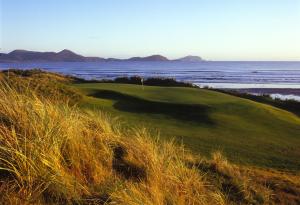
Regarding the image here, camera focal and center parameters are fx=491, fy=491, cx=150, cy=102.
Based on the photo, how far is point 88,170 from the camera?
609 centimetres

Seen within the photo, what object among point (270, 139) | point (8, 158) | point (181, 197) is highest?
point (8, 158)

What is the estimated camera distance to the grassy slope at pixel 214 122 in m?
12.6

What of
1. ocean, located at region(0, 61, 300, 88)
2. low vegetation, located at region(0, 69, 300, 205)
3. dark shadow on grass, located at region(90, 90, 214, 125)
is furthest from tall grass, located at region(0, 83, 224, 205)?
ocean, located at region(0, 61, 300, 88)

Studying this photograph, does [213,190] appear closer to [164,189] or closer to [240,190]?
[240,190]

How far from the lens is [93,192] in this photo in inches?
207

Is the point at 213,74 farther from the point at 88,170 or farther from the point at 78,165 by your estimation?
the point at 78,165

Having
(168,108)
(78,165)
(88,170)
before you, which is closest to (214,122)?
(168,108)

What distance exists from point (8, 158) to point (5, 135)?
0.40 m

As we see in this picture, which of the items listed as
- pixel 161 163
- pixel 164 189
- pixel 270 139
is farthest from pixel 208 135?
pixel 164 189

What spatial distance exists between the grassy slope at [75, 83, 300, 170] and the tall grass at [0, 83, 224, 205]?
201 inches

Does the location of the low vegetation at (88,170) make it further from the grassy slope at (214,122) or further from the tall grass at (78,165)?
the grassy slope at (214,122)

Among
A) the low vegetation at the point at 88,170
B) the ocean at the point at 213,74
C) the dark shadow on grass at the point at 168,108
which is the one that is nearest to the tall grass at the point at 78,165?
the low vegetation at the point at 88,170

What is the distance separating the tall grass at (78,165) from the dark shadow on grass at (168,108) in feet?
33.5

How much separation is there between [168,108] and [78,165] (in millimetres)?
13372
